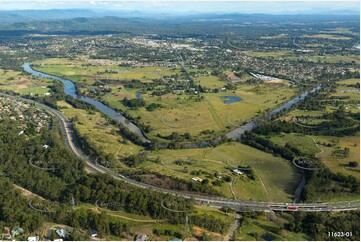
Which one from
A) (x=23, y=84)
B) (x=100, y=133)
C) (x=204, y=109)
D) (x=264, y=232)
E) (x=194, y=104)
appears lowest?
(x=264, y=232)

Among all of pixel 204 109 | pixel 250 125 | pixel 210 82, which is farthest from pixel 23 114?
pixel 210 82

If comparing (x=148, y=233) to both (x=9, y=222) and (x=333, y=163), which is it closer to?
(x=9, y=222)

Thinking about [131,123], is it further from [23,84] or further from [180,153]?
[23,84]

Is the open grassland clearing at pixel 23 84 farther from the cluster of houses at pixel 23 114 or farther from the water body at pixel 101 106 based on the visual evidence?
the cluster of houses at pixel 23 114

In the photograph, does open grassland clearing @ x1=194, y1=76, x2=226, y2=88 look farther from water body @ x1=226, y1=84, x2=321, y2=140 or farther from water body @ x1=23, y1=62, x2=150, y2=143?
water body @ x1=23, y1=62, x2=150, y2=143

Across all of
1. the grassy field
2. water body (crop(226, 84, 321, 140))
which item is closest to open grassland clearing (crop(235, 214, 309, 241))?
water body (crop(226, 84, 321, 140))

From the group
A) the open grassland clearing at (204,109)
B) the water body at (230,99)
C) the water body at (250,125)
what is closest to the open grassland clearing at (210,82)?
the open grassland clearing at (204,109)
